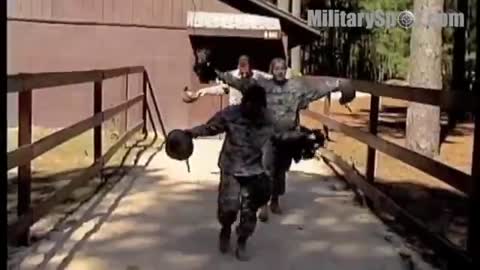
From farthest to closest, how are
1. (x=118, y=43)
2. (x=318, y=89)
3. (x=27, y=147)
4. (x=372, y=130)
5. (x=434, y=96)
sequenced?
(x=118, y=43)
(x=372, y=130)
(x=318, y=89)
(x=434, y=96)
(x=27, y=147)

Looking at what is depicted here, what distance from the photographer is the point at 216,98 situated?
1792cm

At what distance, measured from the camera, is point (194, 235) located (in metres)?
6.83

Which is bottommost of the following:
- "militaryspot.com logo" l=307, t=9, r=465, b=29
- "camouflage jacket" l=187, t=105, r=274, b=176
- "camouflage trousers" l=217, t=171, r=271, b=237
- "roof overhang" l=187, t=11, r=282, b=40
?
"camouflage trousers" l=217, t=171, r=271, b=237

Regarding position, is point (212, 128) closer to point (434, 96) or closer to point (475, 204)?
point (434, 96)

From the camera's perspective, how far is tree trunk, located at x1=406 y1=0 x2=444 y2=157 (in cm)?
1424

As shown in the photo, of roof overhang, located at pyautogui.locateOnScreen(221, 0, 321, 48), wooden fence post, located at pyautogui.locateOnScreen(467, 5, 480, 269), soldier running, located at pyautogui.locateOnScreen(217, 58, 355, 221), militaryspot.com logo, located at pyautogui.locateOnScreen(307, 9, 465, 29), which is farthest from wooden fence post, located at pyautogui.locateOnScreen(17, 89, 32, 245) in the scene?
militaryspot.com logo, located at pyautogui.locateOnScreen(307, 9, 465, 29)

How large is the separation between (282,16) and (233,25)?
4.75 ft

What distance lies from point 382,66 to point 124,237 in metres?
39.3

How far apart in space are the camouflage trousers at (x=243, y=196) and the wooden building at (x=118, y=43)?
11.9 m

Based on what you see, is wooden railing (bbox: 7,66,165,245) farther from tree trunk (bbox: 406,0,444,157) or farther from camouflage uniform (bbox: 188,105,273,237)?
tree trunk (bbox: 406,0,444,157)

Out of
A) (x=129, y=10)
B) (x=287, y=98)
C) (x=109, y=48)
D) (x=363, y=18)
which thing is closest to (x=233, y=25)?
(x=129, y=10)

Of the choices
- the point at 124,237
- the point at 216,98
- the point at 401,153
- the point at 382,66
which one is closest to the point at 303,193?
the point at 401,153

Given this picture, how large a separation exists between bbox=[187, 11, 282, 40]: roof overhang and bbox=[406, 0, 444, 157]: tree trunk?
11.3 ft

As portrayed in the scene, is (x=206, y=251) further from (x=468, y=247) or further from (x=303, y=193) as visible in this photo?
(x=303, y=193)
